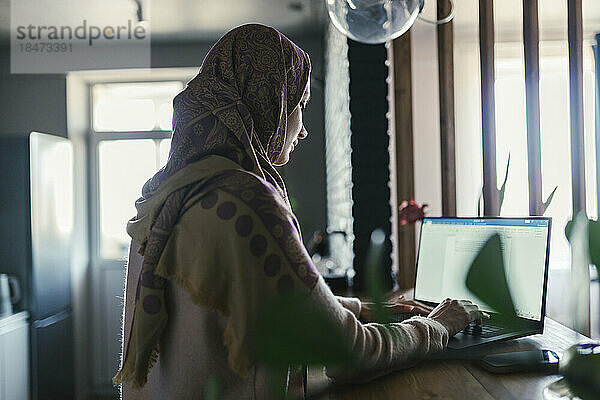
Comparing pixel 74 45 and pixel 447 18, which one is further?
pixel 74 45

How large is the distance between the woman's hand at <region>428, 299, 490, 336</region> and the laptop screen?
86 millimetres

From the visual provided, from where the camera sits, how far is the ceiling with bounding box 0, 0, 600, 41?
434 centimetres

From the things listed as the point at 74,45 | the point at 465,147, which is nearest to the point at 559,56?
the point at 465,147

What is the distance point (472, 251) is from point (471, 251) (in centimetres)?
50

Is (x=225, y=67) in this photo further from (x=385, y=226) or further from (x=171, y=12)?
(x=171, y=12)

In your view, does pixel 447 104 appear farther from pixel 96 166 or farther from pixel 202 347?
pixel 96 166

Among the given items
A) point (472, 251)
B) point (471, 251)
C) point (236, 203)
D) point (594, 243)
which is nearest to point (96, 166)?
point (471, 251)

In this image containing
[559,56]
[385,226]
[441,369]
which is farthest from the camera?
[559,56]

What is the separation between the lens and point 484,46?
2.18 meters

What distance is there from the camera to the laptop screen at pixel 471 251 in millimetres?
1302

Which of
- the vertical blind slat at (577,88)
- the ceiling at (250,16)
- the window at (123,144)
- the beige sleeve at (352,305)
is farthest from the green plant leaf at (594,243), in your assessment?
the window at (123,144)

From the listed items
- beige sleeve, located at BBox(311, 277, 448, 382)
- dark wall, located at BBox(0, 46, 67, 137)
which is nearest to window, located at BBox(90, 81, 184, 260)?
dark wall, located at BBox(0, 46, 67, 137)

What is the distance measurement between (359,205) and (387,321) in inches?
94.6

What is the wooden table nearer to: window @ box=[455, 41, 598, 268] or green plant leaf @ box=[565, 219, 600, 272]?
green plant leaf @ box=[565, 219, 600, 272]
